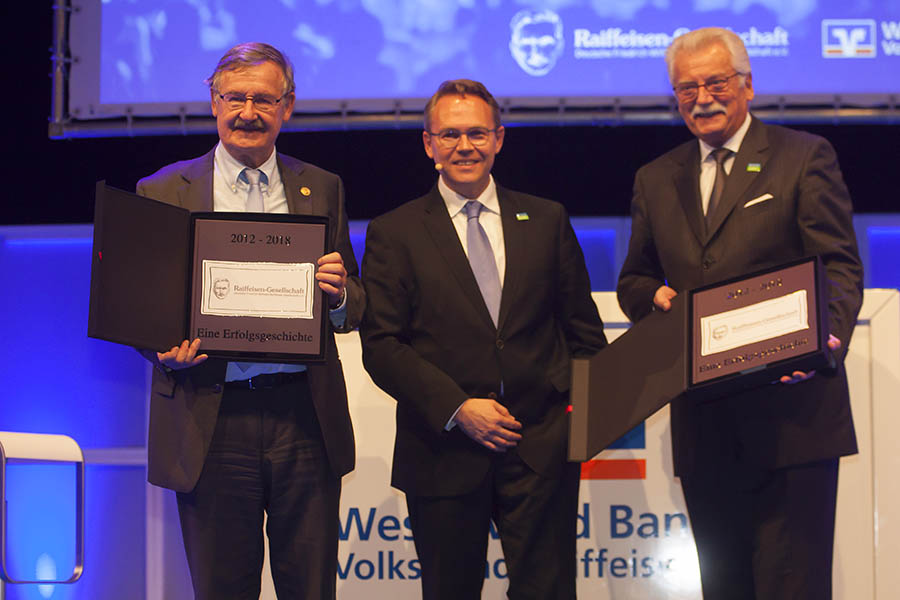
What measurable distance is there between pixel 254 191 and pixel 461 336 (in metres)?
0.64

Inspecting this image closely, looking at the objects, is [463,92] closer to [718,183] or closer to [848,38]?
[718,183]

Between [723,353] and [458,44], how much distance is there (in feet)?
7.95

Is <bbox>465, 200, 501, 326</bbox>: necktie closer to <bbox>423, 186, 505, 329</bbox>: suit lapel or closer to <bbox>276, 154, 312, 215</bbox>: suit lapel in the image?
<bbox>423, 186, 505, 329</bbox>: suit lapel

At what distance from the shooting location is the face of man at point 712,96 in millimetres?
2504

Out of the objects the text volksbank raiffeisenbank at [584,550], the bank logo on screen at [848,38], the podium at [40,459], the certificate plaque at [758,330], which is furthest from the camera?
the bank logo on screen at [848,38]

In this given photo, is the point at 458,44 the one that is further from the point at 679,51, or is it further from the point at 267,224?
the point at 267,224

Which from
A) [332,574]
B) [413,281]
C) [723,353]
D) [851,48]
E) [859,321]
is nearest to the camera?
[723,353]

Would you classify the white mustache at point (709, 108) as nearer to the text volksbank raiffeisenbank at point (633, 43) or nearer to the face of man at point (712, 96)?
the face of man at point (712, 96)

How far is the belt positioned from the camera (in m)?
2.35

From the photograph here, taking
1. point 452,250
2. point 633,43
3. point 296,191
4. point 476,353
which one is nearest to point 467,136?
point 452,250

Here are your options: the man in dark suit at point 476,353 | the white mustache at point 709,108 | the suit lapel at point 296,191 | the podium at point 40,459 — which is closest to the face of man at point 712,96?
the white mustache at point 709,108

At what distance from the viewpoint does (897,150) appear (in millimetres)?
4312

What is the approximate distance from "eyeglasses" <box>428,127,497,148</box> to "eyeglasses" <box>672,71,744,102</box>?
1.68 feet

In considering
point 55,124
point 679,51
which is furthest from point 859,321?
point 55,124
